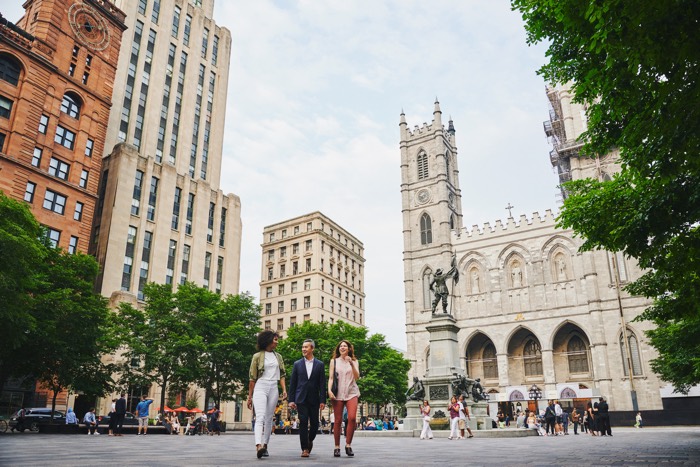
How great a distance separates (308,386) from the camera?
26.0 ft

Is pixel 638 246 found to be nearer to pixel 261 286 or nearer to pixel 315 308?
pixel 315 308

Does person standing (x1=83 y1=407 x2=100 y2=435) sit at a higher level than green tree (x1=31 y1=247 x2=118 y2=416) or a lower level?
lower

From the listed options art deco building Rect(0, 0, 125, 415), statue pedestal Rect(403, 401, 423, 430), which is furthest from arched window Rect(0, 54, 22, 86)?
statue pedestal Rect(403, 401, 423, 430)

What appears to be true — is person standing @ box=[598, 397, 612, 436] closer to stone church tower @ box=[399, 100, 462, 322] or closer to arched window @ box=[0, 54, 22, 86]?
stone church tower @ box=[399, 100, 462, 322]

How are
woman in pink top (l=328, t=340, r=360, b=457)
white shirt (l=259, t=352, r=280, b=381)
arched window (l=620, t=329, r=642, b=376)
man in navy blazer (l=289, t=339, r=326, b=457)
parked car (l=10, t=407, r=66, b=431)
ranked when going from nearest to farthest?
white shirt (l=259, t=352, r=280, b=381) < man in navy blazer (l=289, t=339, r=326, b=457) < woman in pink top (l=328, t=340, r=360, b=457) < parked car (l=10, t=407, r=66, b=431) < arched window (l=620, t=329, r=642, b=376)

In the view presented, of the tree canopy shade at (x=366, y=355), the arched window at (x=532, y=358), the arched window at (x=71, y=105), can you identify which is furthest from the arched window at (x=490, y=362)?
the arched window at (x=71, y=105)

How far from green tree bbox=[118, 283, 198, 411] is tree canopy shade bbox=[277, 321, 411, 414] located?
14.1 meters

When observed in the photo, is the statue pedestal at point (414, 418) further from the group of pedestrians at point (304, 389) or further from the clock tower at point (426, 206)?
the clock tower at point (426, 206)

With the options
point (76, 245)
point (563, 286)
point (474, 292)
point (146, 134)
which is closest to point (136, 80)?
point (146, 134)

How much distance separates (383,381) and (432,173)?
3151 centimetres

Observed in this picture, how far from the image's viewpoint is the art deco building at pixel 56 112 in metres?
36.0

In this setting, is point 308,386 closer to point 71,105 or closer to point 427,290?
point 71,105

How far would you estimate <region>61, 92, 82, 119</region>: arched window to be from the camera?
134 ft

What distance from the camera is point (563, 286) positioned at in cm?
5384
